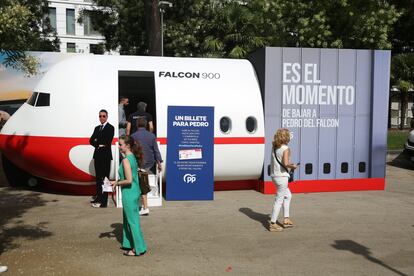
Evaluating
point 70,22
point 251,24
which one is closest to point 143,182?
point 251,24

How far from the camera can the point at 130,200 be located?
6.47 m

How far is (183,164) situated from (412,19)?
21890 mm

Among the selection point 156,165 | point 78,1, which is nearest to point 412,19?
point 156,165

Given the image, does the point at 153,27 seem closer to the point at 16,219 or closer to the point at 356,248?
the point at 16,219

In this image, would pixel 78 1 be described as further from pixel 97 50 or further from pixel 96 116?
pixel 96 116

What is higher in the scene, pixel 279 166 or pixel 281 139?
pixel 281 139

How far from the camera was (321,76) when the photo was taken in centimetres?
1158

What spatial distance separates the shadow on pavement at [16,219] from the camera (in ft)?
24.7

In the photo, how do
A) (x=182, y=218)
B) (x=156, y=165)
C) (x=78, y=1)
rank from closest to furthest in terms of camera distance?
(x=182, y=218), (x=156, y=165), (x=78, y=1)

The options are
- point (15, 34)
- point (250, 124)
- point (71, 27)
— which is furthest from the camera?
point (71, 27)

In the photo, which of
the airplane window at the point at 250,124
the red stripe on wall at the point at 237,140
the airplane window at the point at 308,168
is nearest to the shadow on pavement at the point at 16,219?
the red stripe on wall at the point at 237,140

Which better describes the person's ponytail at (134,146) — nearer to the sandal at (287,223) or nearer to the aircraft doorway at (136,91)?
the sandal at (287,223)

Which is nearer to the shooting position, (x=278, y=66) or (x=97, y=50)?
(x=278, y=66)

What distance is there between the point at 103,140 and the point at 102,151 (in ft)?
0.79
